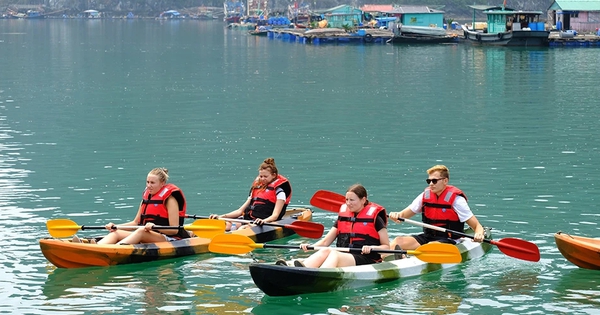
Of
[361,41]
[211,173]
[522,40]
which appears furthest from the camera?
[361,41]

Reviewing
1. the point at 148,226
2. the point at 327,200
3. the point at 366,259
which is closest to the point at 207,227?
the point at 148,226

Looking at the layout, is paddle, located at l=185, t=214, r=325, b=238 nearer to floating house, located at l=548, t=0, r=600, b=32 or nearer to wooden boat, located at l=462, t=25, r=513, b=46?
wooden boat, located at l=462, t=25, r=513, b=46

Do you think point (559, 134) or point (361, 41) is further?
point (361, 41)

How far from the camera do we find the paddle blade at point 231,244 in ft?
52.5

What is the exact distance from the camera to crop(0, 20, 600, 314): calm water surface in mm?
15562

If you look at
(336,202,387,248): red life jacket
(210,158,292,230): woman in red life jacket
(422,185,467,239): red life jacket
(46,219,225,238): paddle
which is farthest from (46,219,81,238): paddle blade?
(422,185,467,239): red life jacket

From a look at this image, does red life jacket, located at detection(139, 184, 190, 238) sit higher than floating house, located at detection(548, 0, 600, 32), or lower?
lower

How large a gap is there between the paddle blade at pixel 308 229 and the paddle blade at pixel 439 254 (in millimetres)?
2847

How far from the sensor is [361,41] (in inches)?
4412

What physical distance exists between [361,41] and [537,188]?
8882 centimetres

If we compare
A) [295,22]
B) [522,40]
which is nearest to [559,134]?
[522,40]

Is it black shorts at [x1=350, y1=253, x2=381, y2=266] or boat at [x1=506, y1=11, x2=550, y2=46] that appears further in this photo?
boat at [x1=506, y1=11, x2=550, y2=46]

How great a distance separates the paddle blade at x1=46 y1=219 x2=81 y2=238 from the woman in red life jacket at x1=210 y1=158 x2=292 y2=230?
2.57 meters

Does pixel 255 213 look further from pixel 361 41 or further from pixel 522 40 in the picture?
pixel 361 41
